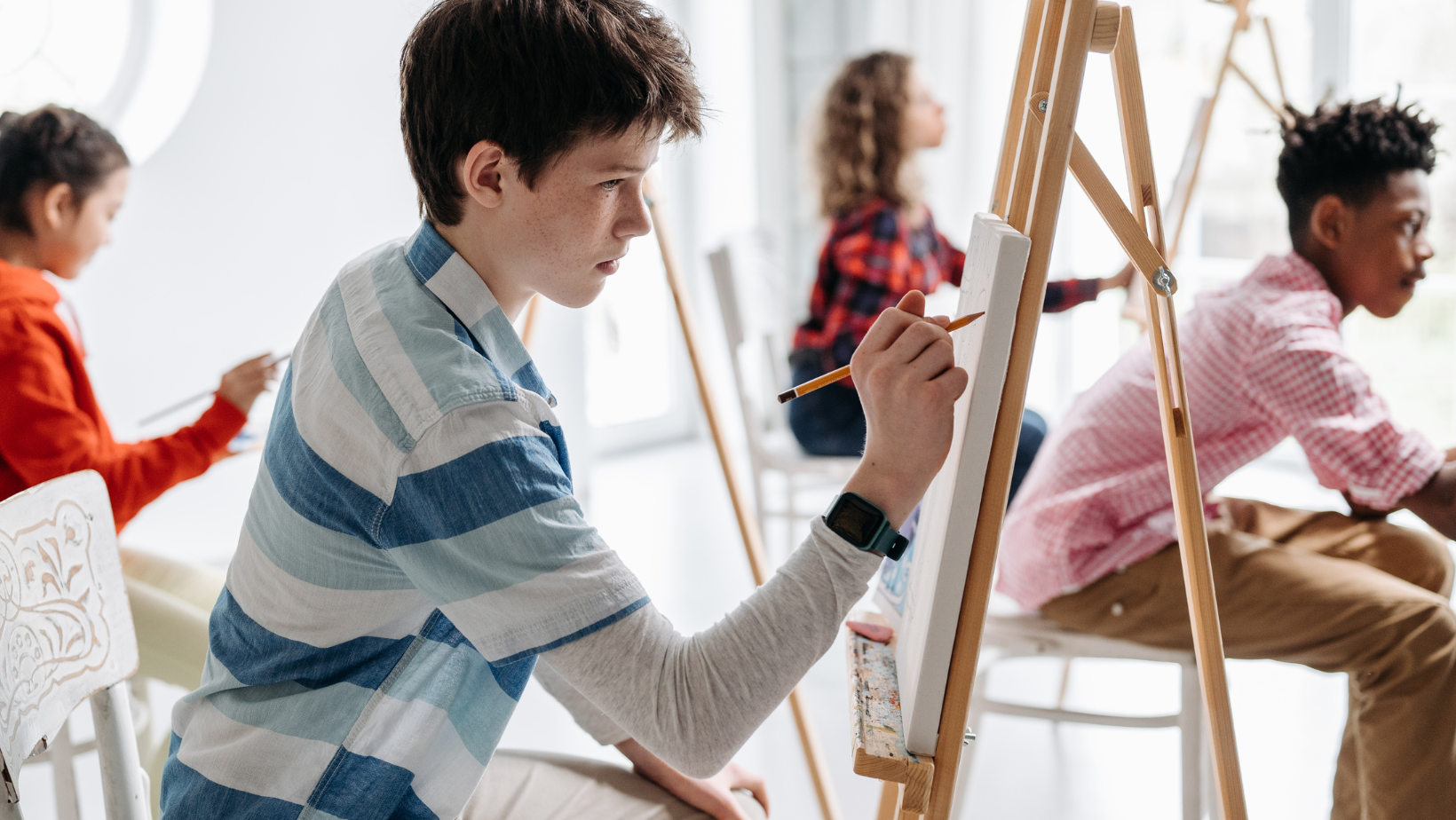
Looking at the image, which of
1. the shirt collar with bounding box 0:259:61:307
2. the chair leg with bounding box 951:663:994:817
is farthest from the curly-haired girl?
the shirt collar with bounding box 0:259:61:307

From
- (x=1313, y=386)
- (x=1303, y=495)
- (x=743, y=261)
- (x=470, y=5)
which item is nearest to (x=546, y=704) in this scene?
(x=743, y=261)

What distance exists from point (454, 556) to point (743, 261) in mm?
2132

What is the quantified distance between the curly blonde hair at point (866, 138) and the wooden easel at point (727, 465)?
1239 mm

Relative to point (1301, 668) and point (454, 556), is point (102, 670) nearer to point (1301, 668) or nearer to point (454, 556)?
point (454, 556)

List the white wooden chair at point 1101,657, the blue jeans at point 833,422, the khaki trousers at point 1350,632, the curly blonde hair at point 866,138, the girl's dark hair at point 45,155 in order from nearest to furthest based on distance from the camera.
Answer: the khaki trousers at point 1350,632
the white wooden chair at point 1101,657
the girl's dark hair at point 45,155
the blue jeans at point 833,422
the curly blonde hair at point 866,138

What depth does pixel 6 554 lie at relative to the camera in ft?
2.81

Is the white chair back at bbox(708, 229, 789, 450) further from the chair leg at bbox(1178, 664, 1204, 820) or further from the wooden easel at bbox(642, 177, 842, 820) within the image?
the chair leg at bbox(1178, 664, 1204, 820)

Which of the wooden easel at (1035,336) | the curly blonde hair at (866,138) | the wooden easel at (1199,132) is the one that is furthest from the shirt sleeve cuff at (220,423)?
the curly blonde hair at (866,138)

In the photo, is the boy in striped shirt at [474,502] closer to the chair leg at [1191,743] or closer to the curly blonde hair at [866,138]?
the chair leg at [1191,743]

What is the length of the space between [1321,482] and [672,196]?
3.64 meters

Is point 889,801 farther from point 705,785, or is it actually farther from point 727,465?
point 727,465

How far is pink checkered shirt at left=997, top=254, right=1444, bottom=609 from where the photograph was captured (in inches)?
53.1

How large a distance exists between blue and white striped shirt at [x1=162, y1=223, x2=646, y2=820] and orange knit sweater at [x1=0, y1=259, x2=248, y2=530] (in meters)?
0.72

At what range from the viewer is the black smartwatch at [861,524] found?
75 centimetres
